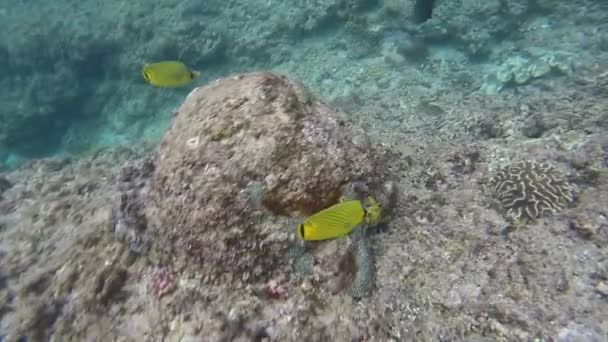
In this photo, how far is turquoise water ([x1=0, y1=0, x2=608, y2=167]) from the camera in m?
10.8

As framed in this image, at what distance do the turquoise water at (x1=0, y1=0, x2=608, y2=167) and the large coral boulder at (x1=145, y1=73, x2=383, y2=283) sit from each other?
6333 mm

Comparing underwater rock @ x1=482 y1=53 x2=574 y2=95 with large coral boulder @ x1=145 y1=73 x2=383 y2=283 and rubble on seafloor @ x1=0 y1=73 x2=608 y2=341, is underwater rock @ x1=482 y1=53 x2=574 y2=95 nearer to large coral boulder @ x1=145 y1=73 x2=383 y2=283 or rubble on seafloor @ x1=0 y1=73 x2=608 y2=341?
rubble on seafloor @ x1=0 y1=73 x2=608 y2=341

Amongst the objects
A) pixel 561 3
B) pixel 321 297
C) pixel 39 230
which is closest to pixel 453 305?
pixel 321 297

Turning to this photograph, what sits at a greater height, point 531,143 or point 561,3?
point 531,143

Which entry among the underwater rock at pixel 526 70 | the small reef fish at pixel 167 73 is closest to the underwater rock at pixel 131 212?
the small reef fish at pixel 167 73

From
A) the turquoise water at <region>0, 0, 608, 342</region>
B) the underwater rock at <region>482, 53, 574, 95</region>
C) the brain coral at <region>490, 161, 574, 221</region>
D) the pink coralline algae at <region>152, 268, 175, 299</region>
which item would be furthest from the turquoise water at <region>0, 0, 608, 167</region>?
the pink coralline algae at <region>152, 268, 175, 299</region>

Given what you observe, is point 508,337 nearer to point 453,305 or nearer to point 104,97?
point 453,305

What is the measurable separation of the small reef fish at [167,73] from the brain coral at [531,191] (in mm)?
3294

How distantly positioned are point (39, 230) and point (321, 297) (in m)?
3.37

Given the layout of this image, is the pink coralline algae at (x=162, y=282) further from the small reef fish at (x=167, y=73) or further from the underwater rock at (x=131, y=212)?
the small reef fish at (x=167, y=73)

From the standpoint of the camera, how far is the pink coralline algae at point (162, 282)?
2.87 meters

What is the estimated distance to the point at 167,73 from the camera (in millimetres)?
4223

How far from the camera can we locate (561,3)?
11.4 meters

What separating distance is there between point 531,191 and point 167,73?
3700mm
